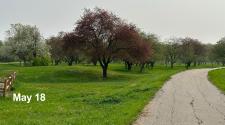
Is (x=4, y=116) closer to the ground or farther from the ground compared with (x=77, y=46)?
closer to the ground

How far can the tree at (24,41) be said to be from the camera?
349 feet

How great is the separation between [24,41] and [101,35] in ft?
128

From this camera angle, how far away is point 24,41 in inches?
4227

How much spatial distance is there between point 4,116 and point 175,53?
130 metres

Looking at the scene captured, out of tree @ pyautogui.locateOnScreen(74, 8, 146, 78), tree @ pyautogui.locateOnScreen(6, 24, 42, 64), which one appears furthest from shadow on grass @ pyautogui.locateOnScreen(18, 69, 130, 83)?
tree @ pyautogui.locateOnScreen(6, 24, 42, 64)

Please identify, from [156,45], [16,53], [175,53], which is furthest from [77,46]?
[175,53]

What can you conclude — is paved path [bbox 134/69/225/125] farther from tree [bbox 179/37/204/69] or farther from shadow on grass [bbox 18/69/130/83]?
tree [bbox 179/37/204/69]

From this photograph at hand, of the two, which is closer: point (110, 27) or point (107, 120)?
point (107, 120)

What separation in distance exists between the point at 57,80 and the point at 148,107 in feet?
141

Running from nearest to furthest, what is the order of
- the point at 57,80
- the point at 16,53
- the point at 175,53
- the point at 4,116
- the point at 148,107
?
the point at 4,116 < the point at 148,107 < the point at 57,80 < the point at 16,53 < the point at 175,53

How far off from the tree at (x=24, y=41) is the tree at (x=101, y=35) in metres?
36.7

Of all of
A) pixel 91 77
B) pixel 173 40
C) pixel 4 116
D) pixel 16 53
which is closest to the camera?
pixel 4 116

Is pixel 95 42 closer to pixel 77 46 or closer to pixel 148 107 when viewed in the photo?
pixel 77 46

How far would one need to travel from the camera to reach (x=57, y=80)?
208 ft
